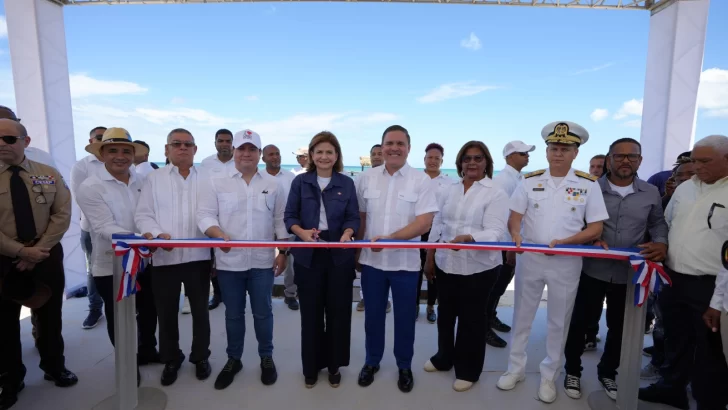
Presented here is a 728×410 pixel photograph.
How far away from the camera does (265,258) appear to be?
2.84 m

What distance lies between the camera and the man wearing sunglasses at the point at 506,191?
12.4ft

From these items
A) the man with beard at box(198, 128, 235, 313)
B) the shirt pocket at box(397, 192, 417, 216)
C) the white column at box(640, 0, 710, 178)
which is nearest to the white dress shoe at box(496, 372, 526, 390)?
the shirt pocket at box(397, 192, 417, 216)

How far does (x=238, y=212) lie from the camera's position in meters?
2.75

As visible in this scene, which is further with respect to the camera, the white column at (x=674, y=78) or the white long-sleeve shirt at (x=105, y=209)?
the white column at (x=674, y=78)

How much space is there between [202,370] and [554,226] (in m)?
3.12

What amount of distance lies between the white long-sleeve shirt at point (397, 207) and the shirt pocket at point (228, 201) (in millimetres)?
1045

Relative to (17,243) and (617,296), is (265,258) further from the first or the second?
(617,296)

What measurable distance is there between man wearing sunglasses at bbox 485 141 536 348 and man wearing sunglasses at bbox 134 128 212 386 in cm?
289

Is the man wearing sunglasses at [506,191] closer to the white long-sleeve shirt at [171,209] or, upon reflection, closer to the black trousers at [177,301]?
the black trousers at [177,301]

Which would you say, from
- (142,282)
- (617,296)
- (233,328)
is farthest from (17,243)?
(617,296)

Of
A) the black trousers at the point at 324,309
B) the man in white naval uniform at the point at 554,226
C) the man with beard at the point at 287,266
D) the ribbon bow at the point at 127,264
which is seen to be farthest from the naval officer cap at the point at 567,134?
the man with beard at the point at 287,266

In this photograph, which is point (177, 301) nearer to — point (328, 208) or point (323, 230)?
point (323, 230)

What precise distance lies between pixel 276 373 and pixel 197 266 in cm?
115

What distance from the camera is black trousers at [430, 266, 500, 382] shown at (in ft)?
9.17
